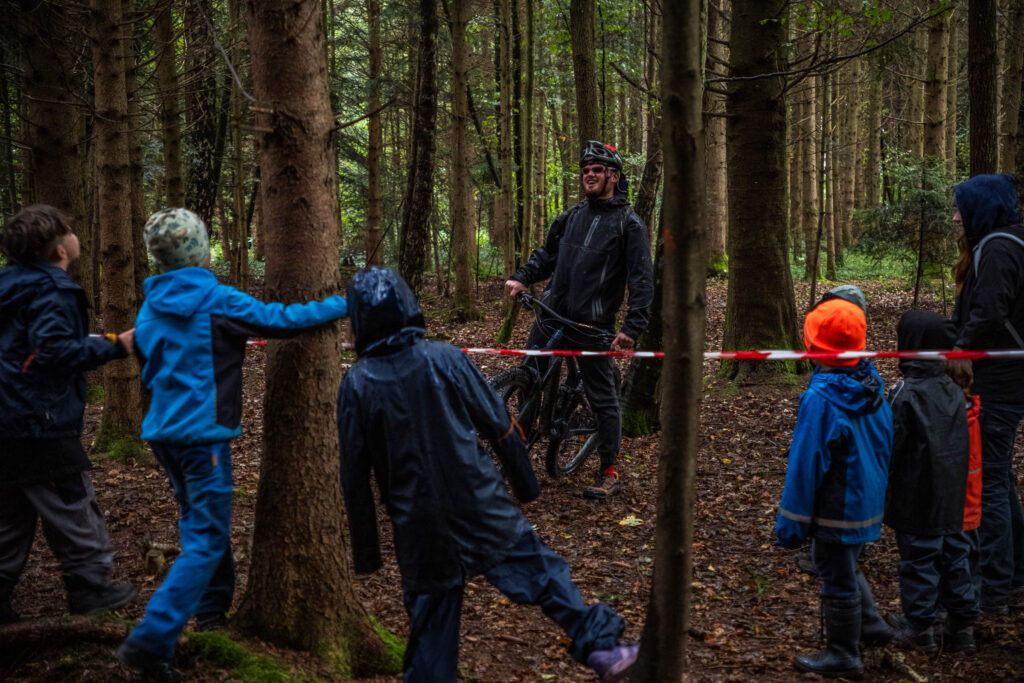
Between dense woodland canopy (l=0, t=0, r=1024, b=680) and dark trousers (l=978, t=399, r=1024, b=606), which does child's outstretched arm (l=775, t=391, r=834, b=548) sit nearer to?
dense woodland canopy (l=0, t=0, r=1024, b=680)

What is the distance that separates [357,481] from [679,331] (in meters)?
1.42

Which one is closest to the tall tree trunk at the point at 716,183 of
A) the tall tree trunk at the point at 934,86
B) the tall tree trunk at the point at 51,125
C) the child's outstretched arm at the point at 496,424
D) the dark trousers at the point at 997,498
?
the tall tree trunk at the point at 934,86

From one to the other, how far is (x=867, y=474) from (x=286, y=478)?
8.69 ft

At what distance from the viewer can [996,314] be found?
423 centimetres

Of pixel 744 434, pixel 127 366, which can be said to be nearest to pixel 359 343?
pixel 127 366

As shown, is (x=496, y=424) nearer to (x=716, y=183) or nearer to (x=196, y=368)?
(x=196, y=368)

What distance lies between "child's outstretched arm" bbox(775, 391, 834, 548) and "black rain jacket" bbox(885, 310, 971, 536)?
1.94 feet

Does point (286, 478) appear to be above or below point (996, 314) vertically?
below

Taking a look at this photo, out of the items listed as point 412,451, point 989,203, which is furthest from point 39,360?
point 989,203

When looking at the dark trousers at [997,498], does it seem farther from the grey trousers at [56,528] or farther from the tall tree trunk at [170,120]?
the tall tree trunk at [170,120]

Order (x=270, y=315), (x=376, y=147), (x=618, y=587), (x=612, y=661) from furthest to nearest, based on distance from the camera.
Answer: (x=376, y=147)
(x=618, y=587)
(x=270, y=315)
(x=612, y=661)

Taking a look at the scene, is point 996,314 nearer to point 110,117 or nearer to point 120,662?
point 120,662

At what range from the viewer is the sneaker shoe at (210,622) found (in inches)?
134

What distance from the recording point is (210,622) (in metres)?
3.41
